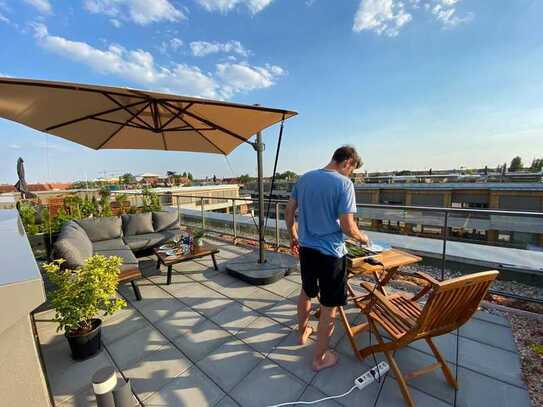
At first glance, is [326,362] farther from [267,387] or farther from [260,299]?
[260,299]

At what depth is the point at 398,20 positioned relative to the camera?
5242 mm

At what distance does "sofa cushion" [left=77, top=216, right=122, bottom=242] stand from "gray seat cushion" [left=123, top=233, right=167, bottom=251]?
0.73 feet

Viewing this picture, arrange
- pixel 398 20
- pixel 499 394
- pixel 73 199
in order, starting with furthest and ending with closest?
pixel 73 199, pixel 398 20, pixel 499 394

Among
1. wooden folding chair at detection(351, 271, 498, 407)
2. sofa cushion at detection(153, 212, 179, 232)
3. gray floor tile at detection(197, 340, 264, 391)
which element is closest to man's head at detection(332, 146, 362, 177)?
wooden folding chair at detection(351, 271, 498, 407)

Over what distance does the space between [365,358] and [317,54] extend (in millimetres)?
7060

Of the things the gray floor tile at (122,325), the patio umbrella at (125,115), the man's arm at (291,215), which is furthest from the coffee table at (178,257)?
the man's arm at (291,215)

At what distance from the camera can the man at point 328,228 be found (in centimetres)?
160

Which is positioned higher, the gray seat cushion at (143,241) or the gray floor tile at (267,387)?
the gray seat cushion at (143,241)

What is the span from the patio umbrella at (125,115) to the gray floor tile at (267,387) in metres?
1.82

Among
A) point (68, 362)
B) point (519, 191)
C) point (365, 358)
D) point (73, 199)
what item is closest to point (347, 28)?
point (365, 358)

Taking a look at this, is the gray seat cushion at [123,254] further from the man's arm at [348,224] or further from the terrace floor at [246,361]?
the man's arm at [348,224]

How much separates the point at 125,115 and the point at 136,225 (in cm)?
234

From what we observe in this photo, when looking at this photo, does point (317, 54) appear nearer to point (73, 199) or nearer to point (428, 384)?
point (428, 384)

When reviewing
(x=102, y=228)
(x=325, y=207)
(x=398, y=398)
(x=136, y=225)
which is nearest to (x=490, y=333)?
(x=398, y=398)
